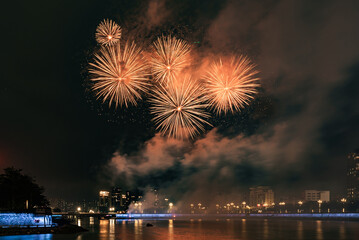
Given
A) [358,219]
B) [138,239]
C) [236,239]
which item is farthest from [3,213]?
[358,219]

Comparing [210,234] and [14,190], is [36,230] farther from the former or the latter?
[210,234]

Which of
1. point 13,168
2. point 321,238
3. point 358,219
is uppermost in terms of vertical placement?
point 13,168

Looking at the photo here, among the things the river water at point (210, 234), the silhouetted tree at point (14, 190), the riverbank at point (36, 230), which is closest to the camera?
the riverbank at point (36, 230)

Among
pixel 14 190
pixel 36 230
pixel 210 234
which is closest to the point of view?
pixel 36 230

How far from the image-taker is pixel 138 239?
253 ft

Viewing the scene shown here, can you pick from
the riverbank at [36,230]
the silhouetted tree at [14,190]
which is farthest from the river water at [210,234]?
the silhouetted tree at [14,190]

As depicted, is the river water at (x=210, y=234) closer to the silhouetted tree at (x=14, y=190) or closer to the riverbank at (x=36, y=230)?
the riverbank at (x=36, y=230)

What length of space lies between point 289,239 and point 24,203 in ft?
242

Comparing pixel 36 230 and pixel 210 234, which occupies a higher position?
pixel 36 230

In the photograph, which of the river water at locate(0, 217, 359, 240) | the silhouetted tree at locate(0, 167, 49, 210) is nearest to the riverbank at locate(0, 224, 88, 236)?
the river water at locate(0, 217, 359, 240)

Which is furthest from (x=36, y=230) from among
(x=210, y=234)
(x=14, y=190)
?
(x=210, y=234)

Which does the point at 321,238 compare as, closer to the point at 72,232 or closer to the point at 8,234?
the point at 72,232

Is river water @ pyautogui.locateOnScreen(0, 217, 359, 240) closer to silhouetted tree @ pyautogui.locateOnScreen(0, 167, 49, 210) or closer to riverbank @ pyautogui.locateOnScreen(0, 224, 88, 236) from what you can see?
riverbank @ pyautogui.locateOnScreen(0, 224, 88, 236)

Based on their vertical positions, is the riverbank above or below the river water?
above
